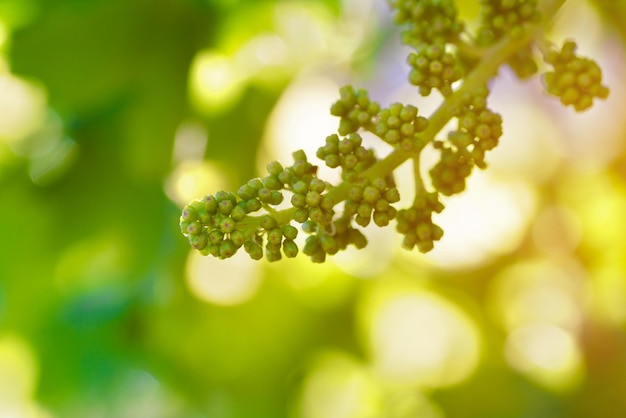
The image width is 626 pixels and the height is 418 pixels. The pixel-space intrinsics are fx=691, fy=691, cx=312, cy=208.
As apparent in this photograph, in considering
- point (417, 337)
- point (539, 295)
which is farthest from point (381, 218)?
point (539, 295)

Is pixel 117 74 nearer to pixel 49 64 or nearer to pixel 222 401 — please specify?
pixel 49 64

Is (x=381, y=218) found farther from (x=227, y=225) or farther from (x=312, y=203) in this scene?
(x=227, y=225)

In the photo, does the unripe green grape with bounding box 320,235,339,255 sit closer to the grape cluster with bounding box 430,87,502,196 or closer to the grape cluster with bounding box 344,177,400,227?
the grape cluster with bounding box 344,177,400,227

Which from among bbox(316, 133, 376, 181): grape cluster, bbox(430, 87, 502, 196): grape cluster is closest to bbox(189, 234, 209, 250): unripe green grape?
bbox(316, 133, 376, 181): grape cluster

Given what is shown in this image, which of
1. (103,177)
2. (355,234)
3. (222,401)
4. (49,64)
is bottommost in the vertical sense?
(355,234)

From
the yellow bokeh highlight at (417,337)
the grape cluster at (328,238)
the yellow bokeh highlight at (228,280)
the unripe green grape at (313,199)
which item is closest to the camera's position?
the unripe green grape at (313,199)

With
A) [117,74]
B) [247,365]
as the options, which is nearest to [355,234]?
[117,74]

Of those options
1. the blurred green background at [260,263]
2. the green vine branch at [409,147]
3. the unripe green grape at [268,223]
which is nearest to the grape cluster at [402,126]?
the green vine branch at [409,147]

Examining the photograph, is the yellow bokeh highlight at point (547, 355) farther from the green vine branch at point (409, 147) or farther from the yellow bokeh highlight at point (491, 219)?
the green vine branch at point (409, 147)
